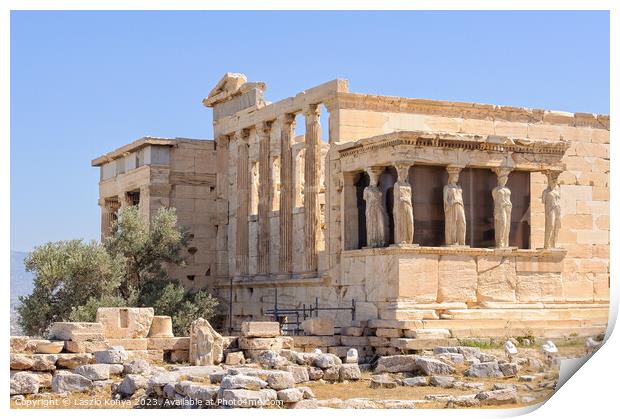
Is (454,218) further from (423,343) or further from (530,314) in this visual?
(423,343)

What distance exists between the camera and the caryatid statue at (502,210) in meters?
22.7

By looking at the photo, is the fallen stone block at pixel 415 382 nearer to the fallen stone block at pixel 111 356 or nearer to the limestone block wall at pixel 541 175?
the fallen stone block at pixel 111 356

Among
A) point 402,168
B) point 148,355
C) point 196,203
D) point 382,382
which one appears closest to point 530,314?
point 402,168

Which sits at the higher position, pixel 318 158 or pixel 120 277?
pixel 318 158

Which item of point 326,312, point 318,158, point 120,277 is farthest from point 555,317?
point 120,277

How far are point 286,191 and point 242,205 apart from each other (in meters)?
2.29

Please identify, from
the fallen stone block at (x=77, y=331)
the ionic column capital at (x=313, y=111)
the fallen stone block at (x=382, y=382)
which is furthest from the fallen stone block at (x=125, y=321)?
the ionic column capital at (x=313, y=111)

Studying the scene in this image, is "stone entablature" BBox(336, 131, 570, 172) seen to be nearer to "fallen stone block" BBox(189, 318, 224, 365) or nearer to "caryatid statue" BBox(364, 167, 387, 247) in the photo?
"caryatid statue" BBox(364, 167, 387, 247)

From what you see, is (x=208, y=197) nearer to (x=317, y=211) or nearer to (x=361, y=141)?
(x=317, y=211)

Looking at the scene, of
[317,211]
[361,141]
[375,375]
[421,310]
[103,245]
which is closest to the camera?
[375,375]

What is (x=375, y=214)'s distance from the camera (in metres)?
22.3

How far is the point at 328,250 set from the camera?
78.9 feet

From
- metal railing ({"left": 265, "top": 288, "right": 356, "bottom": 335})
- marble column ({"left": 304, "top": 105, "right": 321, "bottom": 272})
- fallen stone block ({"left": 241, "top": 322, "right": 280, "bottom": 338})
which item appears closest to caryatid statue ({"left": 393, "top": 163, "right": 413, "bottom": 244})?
metal railing ({"left": 265, "top": 288, "right": 356, "bottom": 335})

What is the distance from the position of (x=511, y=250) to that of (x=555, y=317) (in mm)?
1490
